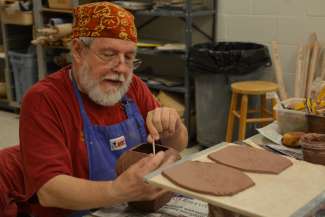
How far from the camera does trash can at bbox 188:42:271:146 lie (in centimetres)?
314

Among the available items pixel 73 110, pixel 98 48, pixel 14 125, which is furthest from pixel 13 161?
pixel 14 125

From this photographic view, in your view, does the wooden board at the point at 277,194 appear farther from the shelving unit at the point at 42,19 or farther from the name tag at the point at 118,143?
the shelving unit at the point at 42,19

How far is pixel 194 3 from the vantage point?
11.5ft

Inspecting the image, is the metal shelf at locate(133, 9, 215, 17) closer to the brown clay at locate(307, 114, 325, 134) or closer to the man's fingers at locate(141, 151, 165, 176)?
the brown clay at locate(307, 114, 325, 134)

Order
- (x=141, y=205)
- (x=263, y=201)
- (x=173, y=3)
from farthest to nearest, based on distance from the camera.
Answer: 1. (x=173, y=3)
2. (x=141, y=205)
3. (x=263, y=201)

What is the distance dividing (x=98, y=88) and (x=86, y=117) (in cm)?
11

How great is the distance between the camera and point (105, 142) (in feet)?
4.90

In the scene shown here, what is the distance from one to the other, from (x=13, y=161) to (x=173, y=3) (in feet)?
7.57

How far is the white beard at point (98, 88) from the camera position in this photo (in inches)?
57.9

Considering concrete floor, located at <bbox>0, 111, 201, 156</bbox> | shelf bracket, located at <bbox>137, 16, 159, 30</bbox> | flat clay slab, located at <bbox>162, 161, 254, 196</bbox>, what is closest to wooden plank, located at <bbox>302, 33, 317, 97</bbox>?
concrete floor, located at <bbox>0, 111, 201, 156</bbox>

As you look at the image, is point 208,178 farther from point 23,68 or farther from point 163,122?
point 23,68

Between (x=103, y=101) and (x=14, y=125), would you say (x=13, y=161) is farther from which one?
(x=14, y=125)

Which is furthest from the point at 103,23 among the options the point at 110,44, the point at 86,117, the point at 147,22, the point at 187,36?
the point at 147,22

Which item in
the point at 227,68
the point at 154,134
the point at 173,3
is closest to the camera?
the point at 154,134
